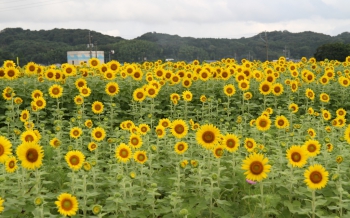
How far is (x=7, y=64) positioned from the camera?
30.1 ft

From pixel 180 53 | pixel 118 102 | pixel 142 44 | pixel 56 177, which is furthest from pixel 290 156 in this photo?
pixel 142 44

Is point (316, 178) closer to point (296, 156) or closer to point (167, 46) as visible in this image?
point (296, 156)

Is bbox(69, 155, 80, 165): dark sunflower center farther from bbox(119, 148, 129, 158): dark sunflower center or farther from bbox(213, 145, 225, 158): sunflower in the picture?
bbox(213, 145, 225, 158): sunflower

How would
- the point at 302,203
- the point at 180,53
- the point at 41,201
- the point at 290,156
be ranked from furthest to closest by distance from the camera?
the point at 180,53 < the point at 302,203 < the point at 290,156 < the point at 41,201

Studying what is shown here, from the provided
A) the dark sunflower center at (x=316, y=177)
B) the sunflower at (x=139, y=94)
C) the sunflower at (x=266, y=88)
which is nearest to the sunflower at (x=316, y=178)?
the dark sunflower center at (x=316, y=177)

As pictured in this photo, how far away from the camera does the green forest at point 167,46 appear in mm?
56125

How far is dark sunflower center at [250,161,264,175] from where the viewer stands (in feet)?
11.5

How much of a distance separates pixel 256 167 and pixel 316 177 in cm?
47

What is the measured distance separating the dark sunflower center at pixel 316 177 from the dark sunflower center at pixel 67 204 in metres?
1.84

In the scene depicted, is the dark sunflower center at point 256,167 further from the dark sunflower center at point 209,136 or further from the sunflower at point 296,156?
the dark sunflower center at point 209,136

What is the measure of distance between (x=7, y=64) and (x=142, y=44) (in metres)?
55.2

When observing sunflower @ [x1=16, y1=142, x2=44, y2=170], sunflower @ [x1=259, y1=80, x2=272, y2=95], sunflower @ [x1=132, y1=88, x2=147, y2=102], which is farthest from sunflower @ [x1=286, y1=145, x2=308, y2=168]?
sunflower @ [x1=259, y1=80, x2=272, y2=95]

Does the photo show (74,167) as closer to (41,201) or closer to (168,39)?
(41,201)

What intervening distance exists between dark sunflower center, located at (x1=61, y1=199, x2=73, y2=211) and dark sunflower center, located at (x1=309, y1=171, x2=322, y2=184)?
6.05ft
